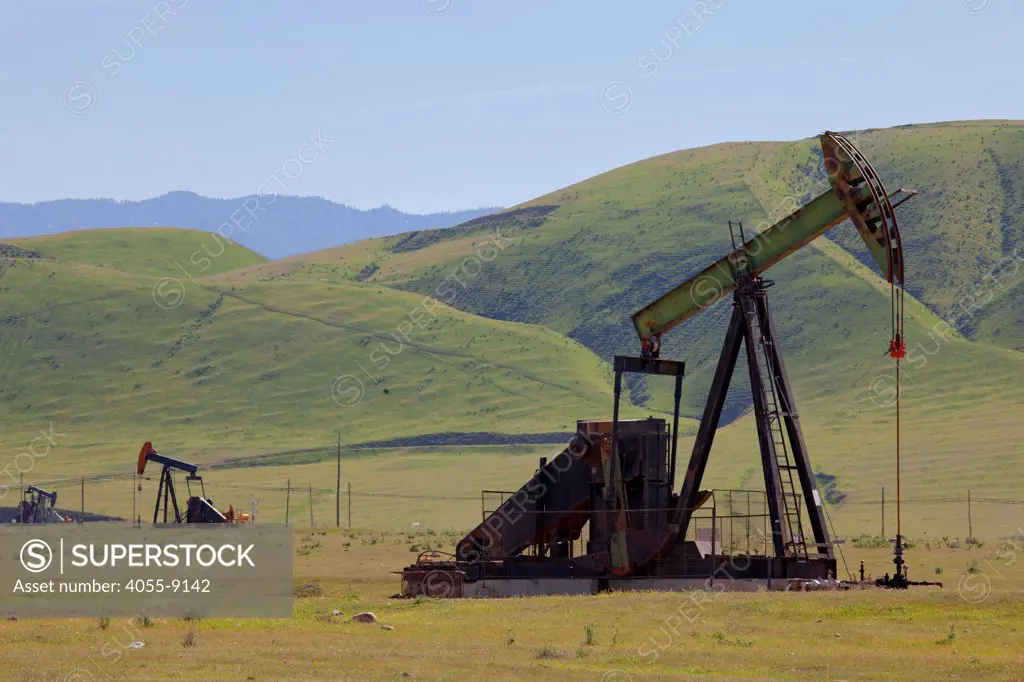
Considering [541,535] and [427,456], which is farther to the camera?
[427,456]

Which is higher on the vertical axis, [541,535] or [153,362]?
[153,362]

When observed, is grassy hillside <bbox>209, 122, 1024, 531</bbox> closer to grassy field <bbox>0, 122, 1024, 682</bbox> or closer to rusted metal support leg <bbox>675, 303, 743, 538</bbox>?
grassy field <bbox>0, 122, 1024, 682</bbox>

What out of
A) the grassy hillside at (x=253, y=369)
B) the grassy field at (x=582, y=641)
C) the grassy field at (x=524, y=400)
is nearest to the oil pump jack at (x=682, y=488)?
the grassy field at (x=582, y=641)

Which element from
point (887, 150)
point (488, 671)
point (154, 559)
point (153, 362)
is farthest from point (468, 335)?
point (488, 671)

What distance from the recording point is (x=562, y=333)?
132m

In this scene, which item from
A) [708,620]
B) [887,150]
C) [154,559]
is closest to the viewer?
[708,620]

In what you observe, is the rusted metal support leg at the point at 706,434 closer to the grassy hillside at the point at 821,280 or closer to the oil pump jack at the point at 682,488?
the oil pump jack at the point at 682,488

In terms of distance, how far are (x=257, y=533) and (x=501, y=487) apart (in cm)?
4057

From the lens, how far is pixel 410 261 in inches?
6265

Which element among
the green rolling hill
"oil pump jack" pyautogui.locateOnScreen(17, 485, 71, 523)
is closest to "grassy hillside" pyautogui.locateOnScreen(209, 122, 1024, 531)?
the green rolling hill

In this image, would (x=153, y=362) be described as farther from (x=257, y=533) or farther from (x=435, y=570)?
(x=435, y=570)

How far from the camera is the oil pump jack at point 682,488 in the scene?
25.2 meters

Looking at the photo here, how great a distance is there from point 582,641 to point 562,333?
370 ft

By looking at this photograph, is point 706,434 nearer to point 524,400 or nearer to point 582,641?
point 582,641
